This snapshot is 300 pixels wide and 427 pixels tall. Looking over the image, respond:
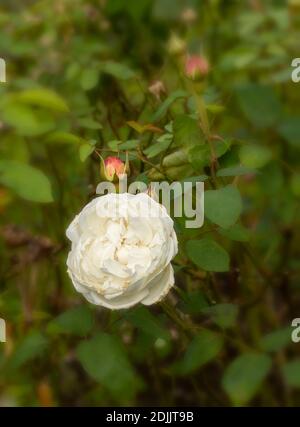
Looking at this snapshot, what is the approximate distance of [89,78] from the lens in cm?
130

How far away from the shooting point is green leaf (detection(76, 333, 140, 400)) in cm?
102

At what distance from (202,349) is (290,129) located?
466 millimetres

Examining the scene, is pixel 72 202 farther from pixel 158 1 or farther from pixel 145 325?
pixel 158 1

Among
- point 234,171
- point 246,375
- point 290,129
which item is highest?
point 290,129

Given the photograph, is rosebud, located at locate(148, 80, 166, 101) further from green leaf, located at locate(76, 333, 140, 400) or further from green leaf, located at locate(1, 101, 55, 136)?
green leaf, located at locate(76, 333, 140, 400)

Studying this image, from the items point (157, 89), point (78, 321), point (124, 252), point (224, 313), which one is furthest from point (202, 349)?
point (157, 89)

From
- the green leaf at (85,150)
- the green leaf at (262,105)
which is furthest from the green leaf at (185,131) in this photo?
the green leaf at (262,105)

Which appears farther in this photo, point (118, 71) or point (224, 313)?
point (118, 71)

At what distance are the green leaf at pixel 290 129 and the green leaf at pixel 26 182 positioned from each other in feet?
1.58

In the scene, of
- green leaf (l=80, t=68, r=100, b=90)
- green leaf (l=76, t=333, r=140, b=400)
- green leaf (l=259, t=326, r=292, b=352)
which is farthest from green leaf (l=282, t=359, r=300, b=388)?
green leaf (l=80, t=68, r=100, b=90)

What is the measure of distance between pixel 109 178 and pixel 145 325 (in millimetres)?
223

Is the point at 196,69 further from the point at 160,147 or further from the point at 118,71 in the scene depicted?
the point at 118,71

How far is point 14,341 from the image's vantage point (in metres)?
1.40

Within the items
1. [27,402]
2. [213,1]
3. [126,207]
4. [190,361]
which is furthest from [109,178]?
[213,1]
